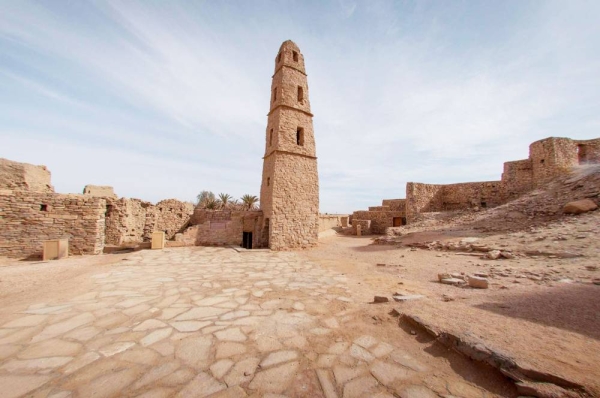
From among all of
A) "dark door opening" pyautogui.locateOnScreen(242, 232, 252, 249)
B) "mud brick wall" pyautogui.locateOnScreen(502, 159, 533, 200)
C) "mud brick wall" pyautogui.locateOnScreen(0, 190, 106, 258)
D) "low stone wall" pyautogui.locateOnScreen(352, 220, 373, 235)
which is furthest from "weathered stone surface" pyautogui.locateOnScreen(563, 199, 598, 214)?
"mud brick wall" pyautogui.locateOnScreen(0, 190, 106, 258)

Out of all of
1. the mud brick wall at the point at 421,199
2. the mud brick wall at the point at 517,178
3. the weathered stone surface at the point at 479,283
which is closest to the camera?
the weathered stone surface at the point at 479,283

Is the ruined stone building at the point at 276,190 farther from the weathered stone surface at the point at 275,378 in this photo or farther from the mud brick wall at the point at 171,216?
the weathered stone surface at the point at 275,378

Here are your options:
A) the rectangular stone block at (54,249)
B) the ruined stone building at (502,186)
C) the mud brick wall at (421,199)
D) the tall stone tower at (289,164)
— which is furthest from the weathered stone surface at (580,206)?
the rectangular stone block at (54,249)

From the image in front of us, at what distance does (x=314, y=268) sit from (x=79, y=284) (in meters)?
5.78

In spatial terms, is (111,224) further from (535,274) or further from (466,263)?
(535,274)

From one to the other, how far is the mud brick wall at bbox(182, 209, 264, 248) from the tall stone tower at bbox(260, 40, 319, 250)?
62 cm

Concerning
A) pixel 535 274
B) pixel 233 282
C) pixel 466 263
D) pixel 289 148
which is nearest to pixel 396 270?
pixel 466 263

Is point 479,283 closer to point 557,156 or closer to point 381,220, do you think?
point 557,156

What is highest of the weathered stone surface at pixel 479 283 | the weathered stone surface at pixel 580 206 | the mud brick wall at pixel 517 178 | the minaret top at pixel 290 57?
the minaret top at pixel 290 57

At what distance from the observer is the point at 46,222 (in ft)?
29.2

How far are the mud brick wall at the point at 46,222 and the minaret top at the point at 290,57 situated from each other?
11310 mm

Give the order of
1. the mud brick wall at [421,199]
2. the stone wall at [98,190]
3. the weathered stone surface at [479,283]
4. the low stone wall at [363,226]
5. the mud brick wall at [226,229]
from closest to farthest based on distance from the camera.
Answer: the weathered stone surface at [479,283] < the mud brick wall at [226,229] < the stone wall at [98,190] < the mud brick wall at [421,199] < the low stone wall at [363,226]

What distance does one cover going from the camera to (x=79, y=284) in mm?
4973

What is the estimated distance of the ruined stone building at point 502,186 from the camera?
14.7 meters
